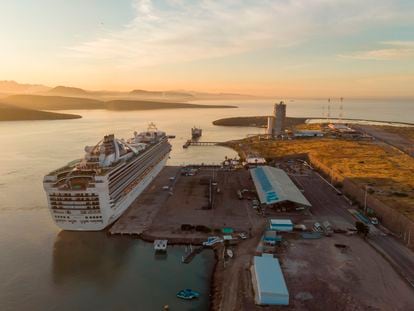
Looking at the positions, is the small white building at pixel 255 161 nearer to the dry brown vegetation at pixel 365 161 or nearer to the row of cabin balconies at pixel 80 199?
the dry brown vegetation at pixel 365 161

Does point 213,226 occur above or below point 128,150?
below

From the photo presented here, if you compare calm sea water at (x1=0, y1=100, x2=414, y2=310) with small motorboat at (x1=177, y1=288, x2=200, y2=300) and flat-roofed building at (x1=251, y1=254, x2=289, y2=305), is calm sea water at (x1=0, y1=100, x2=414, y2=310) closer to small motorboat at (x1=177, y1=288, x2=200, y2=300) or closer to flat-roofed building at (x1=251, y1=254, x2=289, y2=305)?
small motorboat at (x1=177, y1=288, x2=200, y2=300)

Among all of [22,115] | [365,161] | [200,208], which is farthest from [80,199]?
[22,115]

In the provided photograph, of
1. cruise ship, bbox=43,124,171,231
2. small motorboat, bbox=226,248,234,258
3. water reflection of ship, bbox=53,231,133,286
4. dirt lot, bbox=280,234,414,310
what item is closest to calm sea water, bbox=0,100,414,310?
water reflection of ship, bbox=53,231,133,286

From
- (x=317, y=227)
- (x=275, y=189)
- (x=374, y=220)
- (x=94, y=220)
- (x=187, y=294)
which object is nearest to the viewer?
(x=187, y=294)

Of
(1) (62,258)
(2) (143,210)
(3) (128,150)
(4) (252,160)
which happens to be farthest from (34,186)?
(4) (252,160)

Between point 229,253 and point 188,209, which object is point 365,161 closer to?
point 188,209

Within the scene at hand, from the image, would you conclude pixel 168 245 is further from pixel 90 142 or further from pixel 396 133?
pixel 396 133
